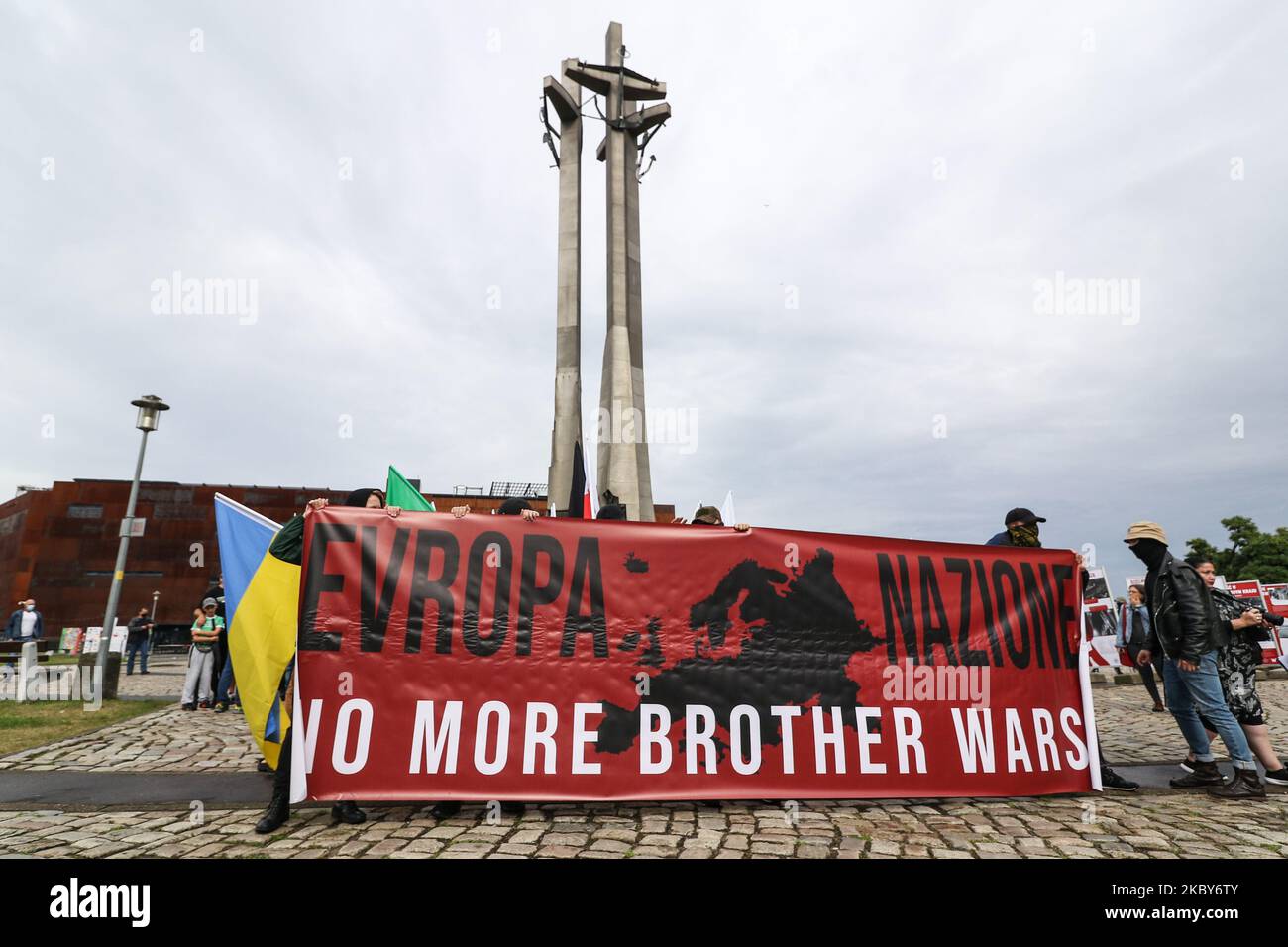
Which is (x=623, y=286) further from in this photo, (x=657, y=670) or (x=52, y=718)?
(x=657, y=670)

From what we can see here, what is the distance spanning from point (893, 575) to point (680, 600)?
164cm

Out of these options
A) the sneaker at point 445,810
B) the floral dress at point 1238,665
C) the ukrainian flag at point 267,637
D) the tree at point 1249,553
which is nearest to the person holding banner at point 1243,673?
the floral dress at point 1238,665

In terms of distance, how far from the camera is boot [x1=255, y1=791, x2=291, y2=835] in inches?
145

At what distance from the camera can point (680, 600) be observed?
4426 millimetres

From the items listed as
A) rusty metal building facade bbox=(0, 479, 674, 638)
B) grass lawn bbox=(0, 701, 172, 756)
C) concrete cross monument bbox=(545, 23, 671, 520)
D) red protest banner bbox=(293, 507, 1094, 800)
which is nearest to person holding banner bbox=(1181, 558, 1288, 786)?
red protest banner bbox=(293, 507, 1094, 800)

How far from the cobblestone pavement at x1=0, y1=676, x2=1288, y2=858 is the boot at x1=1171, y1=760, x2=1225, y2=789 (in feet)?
0.57

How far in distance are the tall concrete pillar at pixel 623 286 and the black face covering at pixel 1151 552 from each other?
13.0m

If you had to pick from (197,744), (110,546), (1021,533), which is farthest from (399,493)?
(110,546)

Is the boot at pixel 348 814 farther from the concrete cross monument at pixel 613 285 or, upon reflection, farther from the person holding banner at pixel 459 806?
the concrete cross monument at pixel 613 285

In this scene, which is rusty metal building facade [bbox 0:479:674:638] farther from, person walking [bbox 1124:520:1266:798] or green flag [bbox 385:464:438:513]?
person walking [bbox 1124:520:1266:798]

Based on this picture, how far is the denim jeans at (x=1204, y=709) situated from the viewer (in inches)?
184

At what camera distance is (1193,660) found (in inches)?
190
